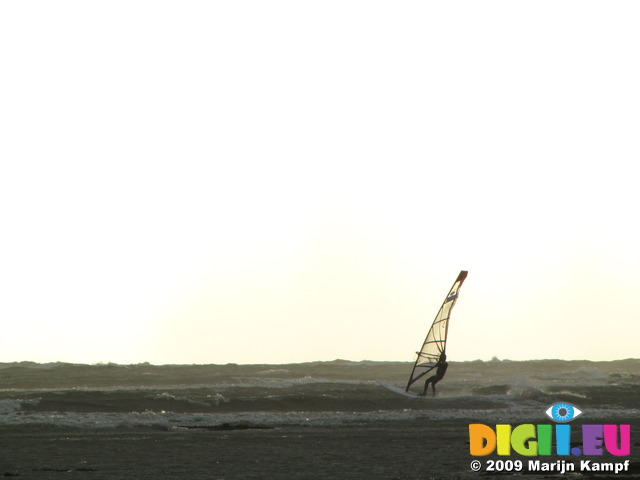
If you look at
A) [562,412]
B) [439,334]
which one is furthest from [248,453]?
[439,334]

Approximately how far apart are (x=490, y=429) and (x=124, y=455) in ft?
23.7

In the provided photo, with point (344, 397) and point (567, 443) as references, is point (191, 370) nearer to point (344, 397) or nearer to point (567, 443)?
point (344, 397)

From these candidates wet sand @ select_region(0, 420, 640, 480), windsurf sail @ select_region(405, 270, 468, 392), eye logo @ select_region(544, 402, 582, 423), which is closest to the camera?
wet sand @ select_region(0, 420, 640, 480)

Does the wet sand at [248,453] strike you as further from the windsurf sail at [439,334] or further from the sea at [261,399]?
the windsurf sail at [439,334]

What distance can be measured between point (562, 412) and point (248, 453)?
40.1 feet

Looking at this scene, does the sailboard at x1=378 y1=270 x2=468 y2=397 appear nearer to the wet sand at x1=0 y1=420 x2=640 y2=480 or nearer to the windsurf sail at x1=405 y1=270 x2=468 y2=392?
the windsurf sail at x1=405 y1=270 x2=468 y2=392

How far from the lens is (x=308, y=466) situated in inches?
477

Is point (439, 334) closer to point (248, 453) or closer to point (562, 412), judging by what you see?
point (562, 412)

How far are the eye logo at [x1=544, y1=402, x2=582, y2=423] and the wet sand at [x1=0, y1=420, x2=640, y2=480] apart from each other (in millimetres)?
4305

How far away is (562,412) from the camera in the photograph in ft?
75.5

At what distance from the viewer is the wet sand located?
37.8ft

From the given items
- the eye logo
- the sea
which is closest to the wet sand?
the sea

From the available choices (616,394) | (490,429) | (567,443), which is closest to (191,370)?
(616,394)

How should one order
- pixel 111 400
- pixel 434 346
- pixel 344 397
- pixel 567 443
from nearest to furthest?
pixel 567 443 → pixel 111 400 → pixel 344 397 → pixel 434 346
